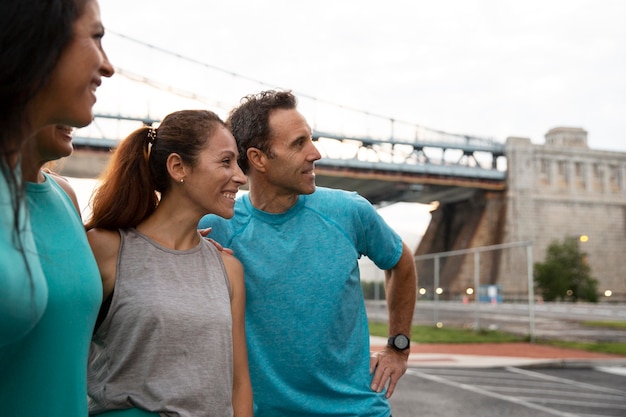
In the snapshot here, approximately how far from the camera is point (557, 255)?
43.1m

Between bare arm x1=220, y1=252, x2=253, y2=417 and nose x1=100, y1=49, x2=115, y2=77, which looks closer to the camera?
nose x1=100, y1=49, x2=115, y2=77

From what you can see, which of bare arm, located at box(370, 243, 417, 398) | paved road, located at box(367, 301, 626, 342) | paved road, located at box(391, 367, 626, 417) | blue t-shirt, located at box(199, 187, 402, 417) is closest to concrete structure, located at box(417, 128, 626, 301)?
paved road, located at box(367, 301, 626, 342)

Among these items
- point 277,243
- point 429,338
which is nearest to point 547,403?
point 277,243

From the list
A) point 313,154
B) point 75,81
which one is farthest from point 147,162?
point 75,81

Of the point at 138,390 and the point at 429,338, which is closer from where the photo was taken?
the point at 138,390

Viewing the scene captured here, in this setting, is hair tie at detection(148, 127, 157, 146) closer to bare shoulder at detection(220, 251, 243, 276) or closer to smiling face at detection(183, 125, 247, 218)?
smiling face at detection(183, 125, 247, 218)

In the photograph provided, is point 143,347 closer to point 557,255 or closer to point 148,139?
point 148,139

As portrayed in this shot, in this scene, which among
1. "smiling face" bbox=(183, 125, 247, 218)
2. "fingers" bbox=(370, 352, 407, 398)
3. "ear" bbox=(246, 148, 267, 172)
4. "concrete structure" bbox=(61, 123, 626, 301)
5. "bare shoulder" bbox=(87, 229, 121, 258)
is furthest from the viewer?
"concrete structure" bbox=(61, 123, 626, 301)

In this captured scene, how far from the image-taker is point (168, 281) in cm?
180

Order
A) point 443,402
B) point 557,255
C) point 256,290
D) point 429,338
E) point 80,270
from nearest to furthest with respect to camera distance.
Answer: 1. point 80,270
2. point 256,290
3. point 443,402
4. point 429,338
5. point 557,255

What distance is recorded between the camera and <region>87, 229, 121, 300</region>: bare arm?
1764 mm

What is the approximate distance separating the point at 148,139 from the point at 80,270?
81 cm

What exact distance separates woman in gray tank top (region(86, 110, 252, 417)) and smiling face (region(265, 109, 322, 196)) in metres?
0.46

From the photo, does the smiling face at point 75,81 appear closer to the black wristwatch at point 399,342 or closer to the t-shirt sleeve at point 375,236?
the t-shirt sleeve at point 375,236
